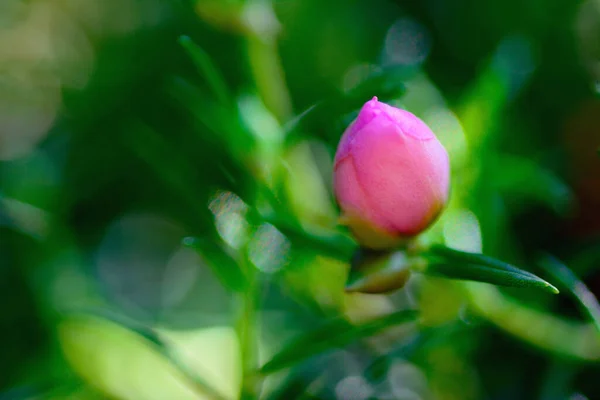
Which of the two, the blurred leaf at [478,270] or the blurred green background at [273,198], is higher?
the blurred leaf at [478,270]

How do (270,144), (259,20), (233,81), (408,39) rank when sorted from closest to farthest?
(270,144)
(259,20)
(408,39)
(233,81)

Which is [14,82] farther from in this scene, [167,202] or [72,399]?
[72,399]

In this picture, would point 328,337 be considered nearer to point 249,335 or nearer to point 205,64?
point 249,335

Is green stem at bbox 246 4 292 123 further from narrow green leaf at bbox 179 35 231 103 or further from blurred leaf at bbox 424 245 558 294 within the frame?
blurred leaf at bbox 424 245 558 294

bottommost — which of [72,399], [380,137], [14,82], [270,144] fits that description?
[72,399]

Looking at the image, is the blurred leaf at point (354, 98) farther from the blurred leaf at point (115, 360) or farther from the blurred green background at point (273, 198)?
the blurred leaf at point (115, 360)

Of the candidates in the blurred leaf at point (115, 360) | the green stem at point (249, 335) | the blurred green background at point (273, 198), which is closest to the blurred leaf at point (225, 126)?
the blurred green background at point (273, 198)

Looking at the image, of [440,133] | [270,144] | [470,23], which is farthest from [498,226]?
[470,23]
